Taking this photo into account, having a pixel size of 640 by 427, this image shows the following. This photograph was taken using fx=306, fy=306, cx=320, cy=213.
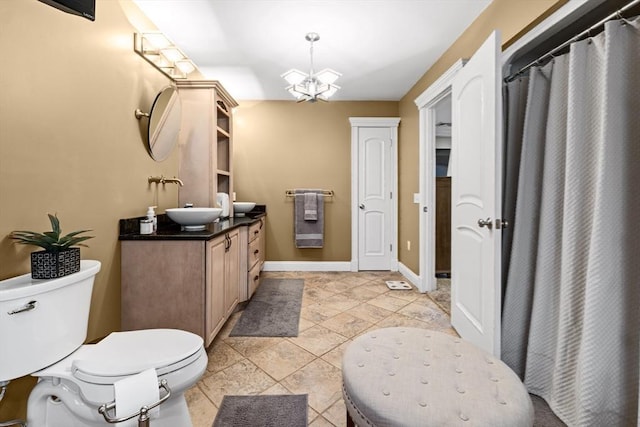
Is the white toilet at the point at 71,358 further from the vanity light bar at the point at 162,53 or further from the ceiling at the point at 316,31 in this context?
the ceiling at the point at 316,31

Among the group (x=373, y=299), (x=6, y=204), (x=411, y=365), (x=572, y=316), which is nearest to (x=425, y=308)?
(x=373, y=299)

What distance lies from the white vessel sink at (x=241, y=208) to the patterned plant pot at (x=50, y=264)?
8.73 feet

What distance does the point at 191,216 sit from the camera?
224cm

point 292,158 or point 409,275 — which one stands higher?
point 292,158

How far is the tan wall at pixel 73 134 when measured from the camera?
4.08ft

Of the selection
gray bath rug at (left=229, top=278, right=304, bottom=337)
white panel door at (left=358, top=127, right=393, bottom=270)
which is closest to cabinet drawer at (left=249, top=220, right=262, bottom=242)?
gray bath rug at (left=229, top=278, right=304, bottom=337)

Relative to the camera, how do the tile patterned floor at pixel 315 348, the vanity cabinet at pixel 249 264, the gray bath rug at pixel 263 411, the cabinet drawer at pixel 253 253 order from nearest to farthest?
the gray bath rug at pixel 263 411 < the tile patterned floor at pixel 315 348 < the vanity cabinet at pixel 249 264 < the cabinet drawer at pixel 253 253

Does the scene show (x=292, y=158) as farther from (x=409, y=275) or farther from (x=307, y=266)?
(x=409, y=275)

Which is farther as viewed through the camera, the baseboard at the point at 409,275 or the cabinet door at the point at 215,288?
the baseboard at the point at 409,275

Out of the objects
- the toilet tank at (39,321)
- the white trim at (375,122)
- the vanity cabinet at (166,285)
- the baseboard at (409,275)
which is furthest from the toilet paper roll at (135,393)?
the white trim at (375,122)

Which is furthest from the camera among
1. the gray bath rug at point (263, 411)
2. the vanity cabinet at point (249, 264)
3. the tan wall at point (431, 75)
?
the vanity cabinet at point (249, 264)

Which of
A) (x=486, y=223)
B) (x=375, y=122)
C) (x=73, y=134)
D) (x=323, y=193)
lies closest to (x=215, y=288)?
(x=73, y=134)

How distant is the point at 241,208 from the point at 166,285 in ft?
6.72

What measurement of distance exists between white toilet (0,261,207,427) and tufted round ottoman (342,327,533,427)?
649mm
